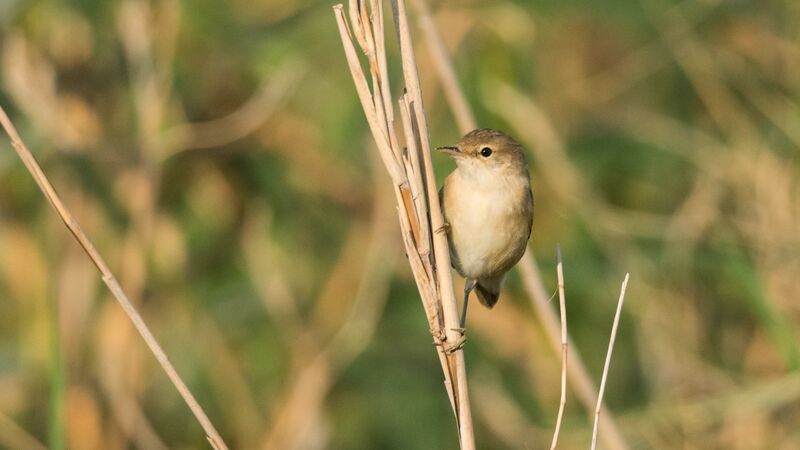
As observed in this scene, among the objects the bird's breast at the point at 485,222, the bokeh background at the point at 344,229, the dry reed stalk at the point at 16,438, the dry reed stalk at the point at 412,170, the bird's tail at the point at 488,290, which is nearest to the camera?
the dry reed stalk at the point at 412,170

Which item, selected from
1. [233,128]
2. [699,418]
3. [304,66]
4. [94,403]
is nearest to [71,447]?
[94,403]

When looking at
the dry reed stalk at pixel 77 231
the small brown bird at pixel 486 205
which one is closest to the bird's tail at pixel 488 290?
the small brown bird at pixel 486 205

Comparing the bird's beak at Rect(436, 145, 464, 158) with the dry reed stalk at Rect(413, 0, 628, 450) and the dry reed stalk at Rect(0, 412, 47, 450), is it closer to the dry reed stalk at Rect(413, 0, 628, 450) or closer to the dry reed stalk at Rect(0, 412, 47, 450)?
the dry reed stalk at Rect(413, 0, 628, 450)

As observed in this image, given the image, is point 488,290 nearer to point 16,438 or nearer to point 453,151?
point 453,151

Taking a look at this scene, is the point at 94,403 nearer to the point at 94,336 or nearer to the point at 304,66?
the point at 94,336

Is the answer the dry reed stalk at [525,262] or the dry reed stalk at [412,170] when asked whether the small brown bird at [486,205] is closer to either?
the dry reed stalk at [525,262]

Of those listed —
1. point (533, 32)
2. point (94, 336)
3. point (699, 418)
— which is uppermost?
point (533, 32)

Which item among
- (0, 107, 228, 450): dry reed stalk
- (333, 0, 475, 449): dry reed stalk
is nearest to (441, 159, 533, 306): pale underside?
(333, 0, 475, 449): dry reed stalk
